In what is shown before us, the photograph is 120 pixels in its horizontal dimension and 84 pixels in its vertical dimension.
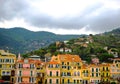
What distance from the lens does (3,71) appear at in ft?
277

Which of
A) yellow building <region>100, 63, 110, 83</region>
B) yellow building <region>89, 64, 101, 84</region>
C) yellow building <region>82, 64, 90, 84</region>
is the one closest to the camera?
yellow building <region>82, 64, 90, 84</region>

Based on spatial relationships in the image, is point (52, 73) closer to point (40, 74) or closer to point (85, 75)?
point (40, 74)

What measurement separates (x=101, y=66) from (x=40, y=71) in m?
20.2

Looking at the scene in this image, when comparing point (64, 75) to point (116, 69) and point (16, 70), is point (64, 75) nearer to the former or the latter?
point (16, 70)

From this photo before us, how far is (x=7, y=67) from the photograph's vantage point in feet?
280

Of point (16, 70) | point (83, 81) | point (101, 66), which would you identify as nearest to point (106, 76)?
point (101, 66)

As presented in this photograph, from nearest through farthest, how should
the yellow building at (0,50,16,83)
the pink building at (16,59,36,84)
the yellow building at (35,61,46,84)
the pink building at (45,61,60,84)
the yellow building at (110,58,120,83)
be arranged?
the pink building at (16,59,36,84), the yellow building at (0,50,16,83), the pink building at (45,61,60,84), the yellow building at (35,61,46,84), the yellow building at (110,58,120,83)

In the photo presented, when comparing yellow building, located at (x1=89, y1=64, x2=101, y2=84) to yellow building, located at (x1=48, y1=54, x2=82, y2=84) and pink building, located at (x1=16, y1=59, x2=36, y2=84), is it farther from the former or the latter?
pink building, located at (x1=16, y1=59, x2=36, y2=84)

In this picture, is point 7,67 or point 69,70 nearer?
point 7,67

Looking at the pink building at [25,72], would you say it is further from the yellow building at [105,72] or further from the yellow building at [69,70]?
the yellow building at [105,72]

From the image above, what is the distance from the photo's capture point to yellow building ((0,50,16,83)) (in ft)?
276

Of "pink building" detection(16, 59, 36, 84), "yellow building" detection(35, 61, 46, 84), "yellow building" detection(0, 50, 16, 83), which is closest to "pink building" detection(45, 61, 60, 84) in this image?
"yellow building" detection(35, 61, 46, 84)

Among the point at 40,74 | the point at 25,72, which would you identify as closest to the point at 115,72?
the point at 40,74

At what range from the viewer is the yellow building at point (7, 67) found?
276 feet
